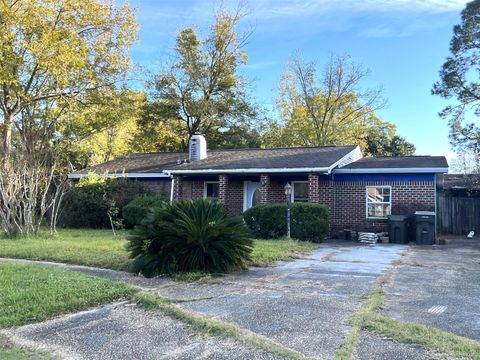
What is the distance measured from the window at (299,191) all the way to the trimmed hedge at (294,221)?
2.74 m

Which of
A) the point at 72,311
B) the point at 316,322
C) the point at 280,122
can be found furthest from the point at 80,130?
the point at 316,322

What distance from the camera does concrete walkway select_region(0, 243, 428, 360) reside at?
14.8ft

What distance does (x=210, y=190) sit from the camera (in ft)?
66.7

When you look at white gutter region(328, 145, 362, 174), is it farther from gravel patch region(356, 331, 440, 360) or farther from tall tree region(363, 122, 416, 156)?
tall tree region(363, 122, 416, 156)

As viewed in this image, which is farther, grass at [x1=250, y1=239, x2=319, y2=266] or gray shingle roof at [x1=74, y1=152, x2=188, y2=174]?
gray shingle roof at [x1=74, y1=152, x2=188, y2=174]

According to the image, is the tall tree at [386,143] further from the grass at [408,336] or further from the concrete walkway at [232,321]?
the grass at [408,336]

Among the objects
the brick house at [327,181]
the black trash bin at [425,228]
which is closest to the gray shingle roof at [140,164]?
the brick house at [327,181]

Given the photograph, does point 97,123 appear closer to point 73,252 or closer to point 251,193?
point 251,193

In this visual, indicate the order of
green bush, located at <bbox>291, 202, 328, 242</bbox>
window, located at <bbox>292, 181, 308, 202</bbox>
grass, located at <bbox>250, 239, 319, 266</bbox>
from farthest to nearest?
window, located at <bbox>292, 181, 308, 202</bbox> < green bush, located at <bbox>291, 202, 328, 242</bbox> < grass, located at <bbox>250, 239, 319, 266</bbox>

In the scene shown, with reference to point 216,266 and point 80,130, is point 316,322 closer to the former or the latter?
point 216,266

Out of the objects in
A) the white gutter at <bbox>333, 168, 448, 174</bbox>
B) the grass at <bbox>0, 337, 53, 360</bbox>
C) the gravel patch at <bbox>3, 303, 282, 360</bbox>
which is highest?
the white gutter at <bbox>333, 168, 448, 174</bbox>

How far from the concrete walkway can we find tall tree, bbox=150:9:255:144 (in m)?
24.9

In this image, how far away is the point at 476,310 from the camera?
5.90 m

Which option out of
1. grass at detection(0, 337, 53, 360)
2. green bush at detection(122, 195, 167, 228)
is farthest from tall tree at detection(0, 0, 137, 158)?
grass at detection(0, 337, 53, 360)
